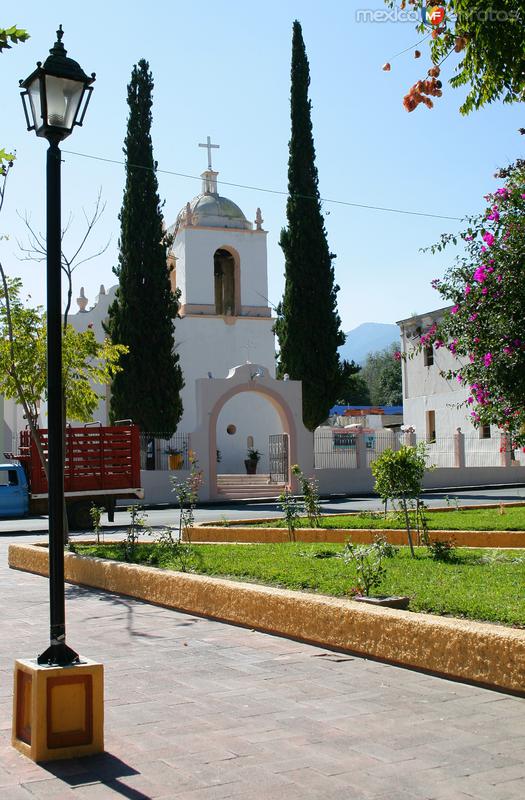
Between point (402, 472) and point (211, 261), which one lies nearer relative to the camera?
point (402, 472)

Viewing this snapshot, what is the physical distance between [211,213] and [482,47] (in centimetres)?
3320

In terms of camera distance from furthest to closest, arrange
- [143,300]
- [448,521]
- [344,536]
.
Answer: [143,300]
[448,521]
[344,536]

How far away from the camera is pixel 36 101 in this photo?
5828 mm

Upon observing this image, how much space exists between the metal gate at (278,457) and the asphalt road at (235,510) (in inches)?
126

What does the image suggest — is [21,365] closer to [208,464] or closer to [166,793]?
[166,793]

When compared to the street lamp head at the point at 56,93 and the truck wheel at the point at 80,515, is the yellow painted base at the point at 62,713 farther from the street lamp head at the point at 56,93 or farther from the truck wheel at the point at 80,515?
the truck wheel at the point at 80,515

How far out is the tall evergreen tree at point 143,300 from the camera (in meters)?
33.7

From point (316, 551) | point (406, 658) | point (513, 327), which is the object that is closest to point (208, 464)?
point (316, 551)

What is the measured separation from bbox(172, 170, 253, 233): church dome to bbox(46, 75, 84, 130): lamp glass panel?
1267 inches

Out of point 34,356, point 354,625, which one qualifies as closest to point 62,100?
point 354,625

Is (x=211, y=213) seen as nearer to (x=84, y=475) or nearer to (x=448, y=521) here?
(x=84, y=475)

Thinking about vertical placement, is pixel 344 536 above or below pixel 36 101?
below

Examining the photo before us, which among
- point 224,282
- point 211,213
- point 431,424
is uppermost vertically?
point 211,213

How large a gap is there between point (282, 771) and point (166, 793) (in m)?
0.61
